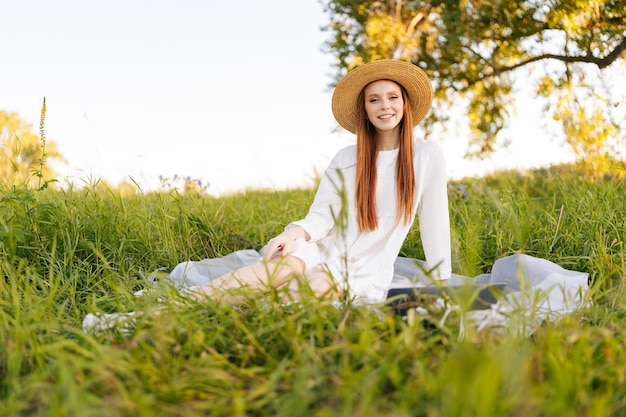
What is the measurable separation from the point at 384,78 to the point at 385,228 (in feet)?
2.84

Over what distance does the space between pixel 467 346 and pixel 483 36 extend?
7.28m

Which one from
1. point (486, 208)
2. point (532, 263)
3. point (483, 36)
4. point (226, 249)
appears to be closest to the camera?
point (532, 263)

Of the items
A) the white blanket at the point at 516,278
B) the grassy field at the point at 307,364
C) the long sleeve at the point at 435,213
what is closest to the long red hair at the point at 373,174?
the long sleeve at the point at 435,213

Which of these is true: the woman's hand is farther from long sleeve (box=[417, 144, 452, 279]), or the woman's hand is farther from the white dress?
long sleeve (box=[417, 144, 452, 279])

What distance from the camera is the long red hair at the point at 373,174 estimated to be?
3309 mm

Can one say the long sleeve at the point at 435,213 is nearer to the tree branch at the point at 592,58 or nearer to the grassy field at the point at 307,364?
the grassy field at the point at 307,364

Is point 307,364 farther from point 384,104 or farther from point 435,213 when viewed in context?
point 384,104

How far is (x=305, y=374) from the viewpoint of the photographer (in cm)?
161

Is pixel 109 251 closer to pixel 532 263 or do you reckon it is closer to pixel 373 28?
pixel 532 263

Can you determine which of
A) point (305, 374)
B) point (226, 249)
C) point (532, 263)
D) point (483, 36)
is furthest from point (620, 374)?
point (483, 36)

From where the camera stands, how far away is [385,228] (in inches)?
132

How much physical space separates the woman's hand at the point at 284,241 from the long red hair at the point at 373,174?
1.17 ft

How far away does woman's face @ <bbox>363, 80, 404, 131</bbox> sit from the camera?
3.31m

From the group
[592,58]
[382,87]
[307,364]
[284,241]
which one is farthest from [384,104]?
[592,58]
